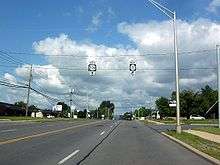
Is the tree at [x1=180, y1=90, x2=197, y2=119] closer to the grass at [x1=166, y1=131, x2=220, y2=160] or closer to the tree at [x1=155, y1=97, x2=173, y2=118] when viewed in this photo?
the tree at [x1=155, y1=97, x2=173, y2=118]

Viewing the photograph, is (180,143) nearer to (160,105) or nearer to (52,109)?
(160,105)

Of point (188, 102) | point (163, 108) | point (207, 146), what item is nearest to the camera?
point (207, 146)

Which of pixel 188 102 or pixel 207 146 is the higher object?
pixel 188 102

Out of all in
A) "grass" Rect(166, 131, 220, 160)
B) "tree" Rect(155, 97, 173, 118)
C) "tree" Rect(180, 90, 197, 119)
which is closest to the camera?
"grass" Rect(166, 131, 220, 160)

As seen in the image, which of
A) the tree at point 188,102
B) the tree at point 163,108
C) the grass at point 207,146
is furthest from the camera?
the tree at point 163,108

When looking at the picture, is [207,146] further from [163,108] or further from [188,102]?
[163,108]

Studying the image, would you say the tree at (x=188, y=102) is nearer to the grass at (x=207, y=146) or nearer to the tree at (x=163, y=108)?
the tree at (x=163, y=108)

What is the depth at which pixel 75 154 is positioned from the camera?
16594 mm

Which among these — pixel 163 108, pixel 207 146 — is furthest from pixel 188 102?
pixel 207 146

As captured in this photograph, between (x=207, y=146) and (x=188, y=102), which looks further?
(x=188, y=102)

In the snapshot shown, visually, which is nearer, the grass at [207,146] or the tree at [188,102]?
the grass at [207,146]

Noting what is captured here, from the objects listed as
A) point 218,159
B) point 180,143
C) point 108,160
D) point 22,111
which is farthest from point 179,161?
point 22,111

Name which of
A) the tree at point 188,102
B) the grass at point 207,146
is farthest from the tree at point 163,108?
the grass at point 207,146

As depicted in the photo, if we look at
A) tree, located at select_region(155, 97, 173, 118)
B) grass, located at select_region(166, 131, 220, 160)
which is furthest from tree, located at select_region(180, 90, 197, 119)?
grass, located at select_region(166, 131, 220, 160)
